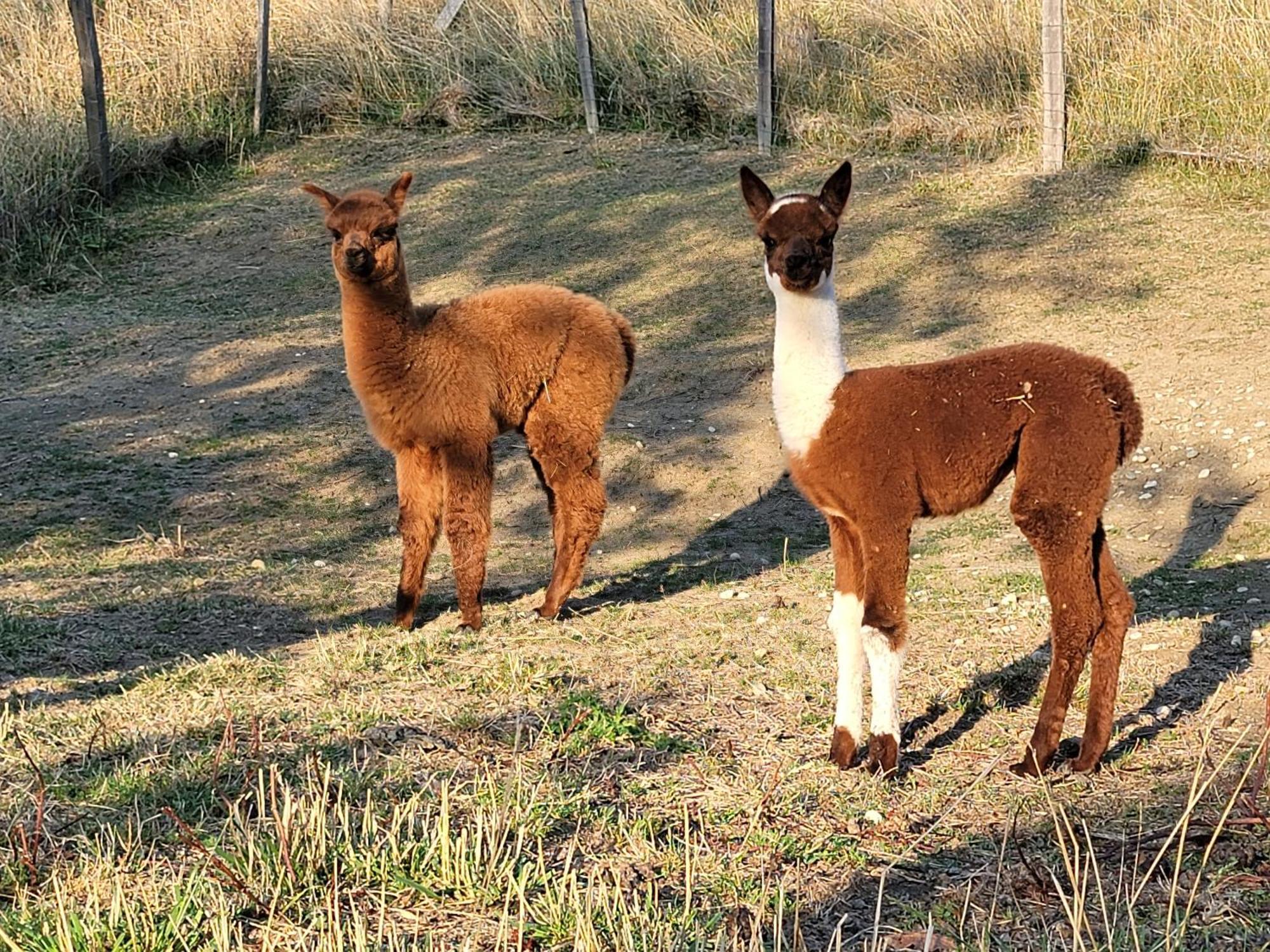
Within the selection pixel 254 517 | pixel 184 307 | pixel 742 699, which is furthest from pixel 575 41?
pixel 742 699

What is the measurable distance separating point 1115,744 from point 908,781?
2.61 feet

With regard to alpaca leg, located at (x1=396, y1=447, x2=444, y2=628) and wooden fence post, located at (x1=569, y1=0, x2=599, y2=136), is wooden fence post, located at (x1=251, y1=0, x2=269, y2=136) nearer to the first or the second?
wooden fence post, located at (x1=569, y1=0, x2=599, y2=136)

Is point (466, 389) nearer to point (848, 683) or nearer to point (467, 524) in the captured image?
point (467, 524)

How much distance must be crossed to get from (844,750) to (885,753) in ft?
0.47

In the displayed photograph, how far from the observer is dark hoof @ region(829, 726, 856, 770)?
509 cm

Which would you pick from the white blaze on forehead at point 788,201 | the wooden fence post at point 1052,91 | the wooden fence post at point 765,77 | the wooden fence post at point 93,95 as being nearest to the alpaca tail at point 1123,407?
the white blaze on forehead at point 788,201

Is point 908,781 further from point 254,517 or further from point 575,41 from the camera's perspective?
point 575,41

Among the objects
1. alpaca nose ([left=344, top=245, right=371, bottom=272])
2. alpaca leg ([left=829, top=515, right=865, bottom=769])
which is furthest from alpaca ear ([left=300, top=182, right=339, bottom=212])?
alpaca leg ([left=829, top=515, right=865, bottom=769])

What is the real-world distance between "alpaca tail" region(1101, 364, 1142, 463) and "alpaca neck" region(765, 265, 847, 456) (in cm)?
88

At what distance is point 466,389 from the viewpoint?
7066 mm

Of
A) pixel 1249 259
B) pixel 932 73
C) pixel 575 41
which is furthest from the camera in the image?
pixel 575 41

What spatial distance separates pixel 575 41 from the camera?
648 inches

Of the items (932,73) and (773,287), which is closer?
(773,287)


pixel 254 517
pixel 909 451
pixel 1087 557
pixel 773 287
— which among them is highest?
pixel 773 287
